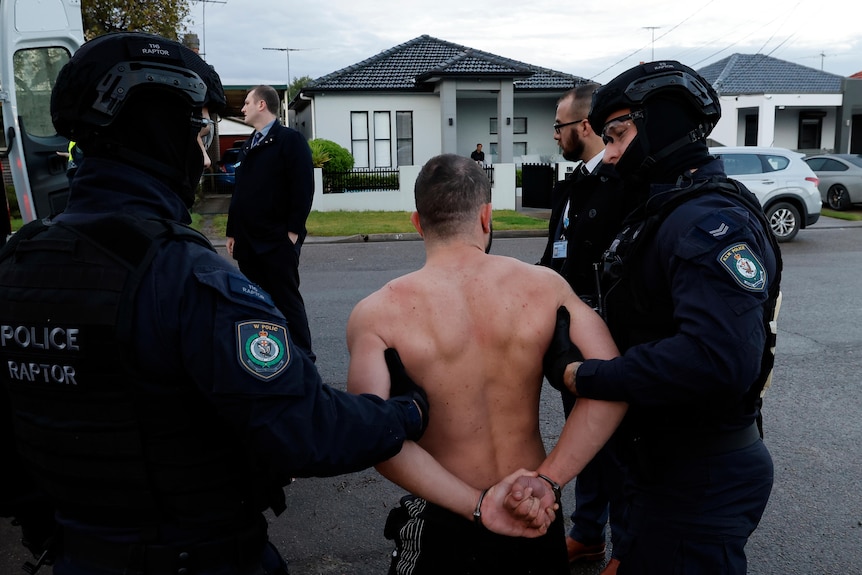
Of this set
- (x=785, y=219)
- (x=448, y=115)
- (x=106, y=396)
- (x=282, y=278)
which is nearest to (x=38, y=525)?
(x=106, y=396)

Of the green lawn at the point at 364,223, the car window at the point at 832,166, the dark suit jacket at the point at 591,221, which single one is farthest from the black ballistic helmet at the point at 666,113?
the car window at the point at 832,166

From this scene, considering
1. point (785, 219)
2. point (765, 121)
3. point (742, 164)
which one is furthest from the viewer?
point (765, 121)

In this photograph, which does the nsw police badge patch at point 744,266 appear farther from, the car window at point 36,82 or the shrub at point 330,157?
the shrub at point 330,157

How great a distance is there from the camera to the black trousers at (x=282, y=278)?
19.0 feet

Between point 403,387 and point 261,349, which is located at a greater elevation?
point 261,349

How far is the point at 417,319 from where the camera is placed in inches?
88.3

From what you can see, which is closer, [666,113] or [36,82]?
[666,113]

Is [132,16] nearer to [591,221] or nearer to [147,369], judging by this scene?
[591,221]

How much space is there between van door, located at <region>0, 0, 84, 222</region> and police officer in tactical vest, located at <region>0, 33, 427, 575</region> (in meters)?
4.48

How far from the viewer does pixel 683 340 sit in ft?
6.67

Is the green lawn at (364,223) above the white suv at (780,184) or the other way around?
the other way around

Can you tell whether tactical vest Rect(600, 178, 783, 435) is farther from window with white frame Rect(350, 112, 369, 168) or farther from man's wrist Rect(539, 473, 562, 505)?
window with white frame Rect(350, 112, 369, 168)

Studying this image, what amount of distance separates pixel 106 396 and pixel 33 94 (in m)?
5.49

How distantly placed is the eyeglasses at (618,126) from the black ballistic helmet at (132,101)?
135cm
